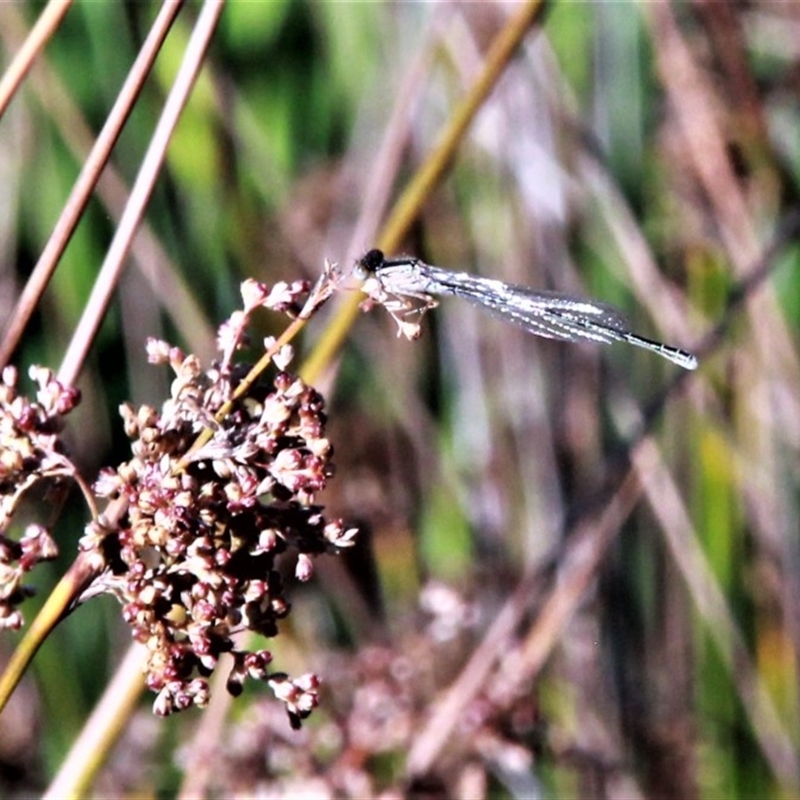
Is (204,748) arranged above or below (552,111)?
below

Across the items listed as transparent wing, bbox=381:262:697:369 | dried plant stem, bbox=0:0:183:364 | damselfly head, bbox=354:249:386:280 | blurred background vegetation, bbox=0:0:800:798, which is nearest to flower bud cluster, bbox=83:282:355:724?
dried plant stem, bbox=0:0:183:364

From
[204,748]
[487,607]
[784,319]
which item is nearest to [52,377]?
[204,748]

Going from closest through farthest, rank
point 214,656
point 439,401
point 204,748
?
point 214,656 → point 204,748 → point 439,401

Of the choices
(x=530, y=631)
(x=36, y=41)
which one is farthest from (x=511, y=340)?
(x=36, y=41)

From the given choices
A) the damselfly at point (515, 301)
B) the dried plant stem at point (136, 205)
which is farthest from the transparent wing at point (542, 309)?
the dried plant stem at point (136, 205)

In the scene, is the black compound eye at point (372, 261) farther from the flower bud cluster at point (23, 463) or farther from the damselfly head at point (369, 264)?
the flower bud cluster at point (23, 463)

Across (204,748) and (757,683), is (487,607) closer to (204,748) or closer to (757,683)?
(757,683)

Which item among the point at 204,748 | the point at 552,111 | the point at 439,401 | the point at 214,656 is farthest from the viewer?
the point at 439,401
